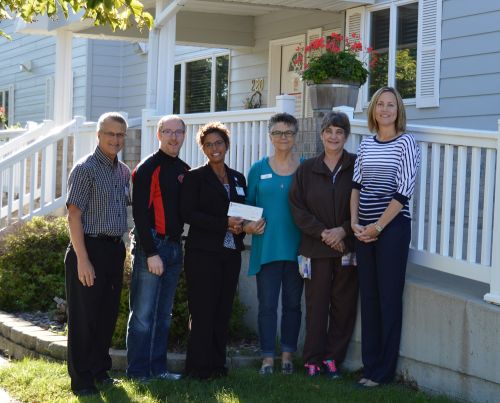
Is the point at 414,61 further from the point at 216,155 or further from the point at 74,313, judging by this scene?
the point at 74,313

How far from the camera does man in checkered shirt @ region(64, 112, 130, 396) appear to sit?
5.77 m

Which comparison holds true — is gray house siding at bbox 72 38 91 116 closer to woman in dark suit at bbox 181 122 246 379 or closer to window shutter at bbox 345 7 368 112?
window shutter at bbox 345 7 368 112

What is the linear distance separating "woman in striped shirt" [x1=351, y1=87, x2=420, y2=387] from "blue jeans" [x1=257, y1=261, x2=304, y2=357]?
0.56 metres

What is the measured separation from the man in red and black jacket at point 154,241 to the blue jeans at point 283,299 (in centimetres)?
65

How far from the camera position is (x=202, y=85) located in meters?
15.8

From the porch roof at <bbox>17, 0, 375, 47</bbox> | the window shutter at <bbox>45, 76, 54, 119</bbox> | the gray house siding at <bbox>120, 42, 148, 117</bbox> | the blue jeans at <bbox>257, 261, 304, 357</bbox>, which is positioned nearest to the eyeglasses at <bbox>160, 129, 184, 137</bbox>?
the blue jeans at <bbox>257, 261, 304, 357</bbox>

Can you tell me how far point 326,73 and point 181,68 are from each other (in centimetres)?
890

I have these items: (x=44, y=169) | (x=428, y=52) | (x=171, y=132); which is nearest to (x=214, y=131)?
(x=171, y=132)

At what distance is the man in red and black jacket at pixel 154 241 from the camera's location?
5.92 meters

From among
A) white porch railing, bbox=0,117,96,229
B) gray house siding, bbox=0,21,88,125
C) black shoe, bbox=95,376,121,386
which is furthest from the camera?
gray house siding, bbox=0,21,88,125

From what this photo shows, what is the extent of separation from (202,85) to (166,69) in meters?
5.41

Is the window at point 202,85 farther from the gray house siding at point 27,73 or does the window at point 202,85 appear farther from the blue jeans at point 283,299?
the blue jeans at point 283,299

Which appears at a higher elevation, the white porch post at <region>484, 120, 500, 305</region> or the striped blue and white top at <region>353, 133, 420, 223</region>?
the striped blue and white top at <region>353, 133, 420, 223</region>

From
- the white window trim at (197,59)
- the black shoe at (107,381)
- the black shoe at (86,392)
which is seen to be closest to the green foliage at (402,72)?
the white window trim at (197,59)
